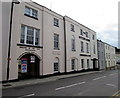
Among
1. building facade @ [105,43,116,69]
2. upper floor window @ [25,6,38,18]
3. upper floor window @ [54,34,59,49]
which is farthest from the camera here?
building facade @ [105,43,116,69]

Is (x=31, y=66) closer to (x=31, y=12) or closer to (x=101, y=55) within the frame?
(x=31, y=12)

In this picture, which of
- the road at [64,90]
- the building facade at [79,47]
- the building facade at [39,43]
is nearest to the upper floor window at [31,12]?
the building facade at [39,43]

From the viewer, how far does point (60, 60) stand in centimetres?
1878

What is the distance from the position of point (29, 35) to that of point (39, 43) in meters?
1.74

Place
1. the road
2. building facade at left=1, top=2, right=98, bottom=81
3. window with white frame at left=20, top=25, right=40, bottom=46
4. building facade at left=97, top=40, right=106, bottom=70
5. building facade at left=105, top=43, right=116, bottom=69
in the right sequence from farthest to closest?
building facade at left=105, top=43, right=116, bottom=69, building facade at left=97, top=40, right=106, bottom=70, window with white frame at left=20, top=25, right=40, bottom=46, building facade at left=1, top=2, right=98, bottom=81, the road

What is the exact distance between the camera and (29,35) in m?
14.9

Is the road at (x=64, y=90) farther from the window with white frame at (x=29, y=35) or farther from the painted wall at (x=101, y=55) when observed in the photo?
the painted wall at (x=101, y=55)

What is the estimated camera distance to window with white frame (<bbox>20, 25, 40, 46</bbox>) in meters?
14.2

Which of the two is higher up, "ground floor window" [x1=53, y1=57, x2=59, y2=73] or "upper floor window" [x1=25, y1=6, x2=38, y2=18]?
"upper floor window" [x1=25, y1=6, x2=38, y2=18]

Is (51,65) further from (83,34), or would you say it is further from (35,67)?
(83,34)

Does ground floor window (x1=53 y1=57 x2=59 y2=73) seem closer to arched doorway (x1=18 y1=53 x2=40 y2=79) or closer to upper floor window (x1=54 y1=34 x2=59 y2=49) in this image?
upper floor window (x1=54 y1=34 x2=59 y2=49)

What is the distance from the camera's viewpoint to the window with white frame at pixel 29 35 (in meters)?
14.2

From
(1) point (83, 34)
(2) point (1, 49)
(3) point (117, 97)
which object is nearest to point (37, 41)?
(2) point (1, 49)

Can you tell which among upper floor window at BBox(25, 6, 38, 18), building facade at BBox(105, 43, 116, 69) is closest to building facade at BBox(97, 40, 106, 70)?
building facade at BBox(105, 43, 116, 69)
